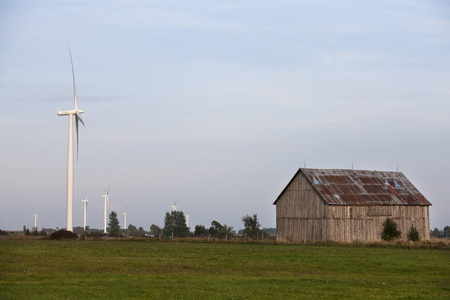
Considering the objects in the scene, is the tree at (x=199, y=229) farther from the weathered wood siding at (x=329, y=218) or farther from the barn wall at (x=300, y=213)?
the weathered wood siding at (x=329, y=218)

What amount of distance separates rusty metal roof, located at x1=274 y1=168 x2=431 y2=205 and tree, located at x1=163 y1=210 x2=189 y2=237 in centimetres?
4656

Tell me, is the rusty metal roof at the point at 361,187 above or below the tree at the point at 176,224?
above

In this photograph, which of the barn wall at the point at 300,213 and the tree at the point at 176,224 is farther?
the tree at the point at 176,224

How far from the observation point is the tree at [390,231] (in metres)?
66.1

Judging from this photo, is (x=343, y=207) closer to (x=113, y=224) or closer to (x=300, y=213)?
(x=300, y=213)

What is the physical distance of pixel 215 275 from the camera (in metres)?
32.3

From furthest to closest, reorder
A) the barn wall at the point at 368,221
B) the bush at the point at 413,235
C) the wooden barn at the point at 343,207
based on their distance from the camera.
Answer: the bush at the point at 413,235 < the wooden barn at the point at 343,207 < the barn wall at the point at 368,221

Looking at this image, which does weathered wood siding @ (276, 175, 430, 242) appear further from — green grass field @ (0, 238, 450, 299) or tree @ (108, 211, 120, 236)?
tree @ (108, 211, 120, 236)

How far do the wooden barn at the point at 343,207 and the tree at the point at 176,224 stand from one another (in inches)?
1783

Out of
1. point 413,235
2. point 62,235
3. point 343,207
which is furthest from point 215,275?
point 413,235

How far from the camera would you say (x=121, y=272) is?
108 feet

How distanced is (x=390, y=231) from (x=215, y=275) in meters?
38.3

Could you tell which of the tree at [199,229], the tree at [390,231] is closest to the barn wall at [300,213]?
the tree at [390,231]

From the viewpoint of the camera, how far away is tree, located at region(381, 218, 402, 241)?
6612 centimetres
